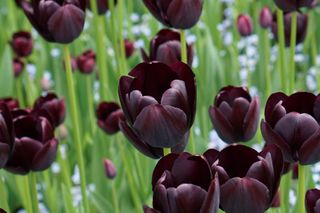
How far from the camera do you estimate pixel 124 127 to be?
42.4 inches

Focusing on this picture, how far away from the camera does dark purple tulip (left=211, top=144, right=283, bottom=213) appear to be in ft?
2.89

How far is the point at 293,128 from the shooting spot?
38.9 inches

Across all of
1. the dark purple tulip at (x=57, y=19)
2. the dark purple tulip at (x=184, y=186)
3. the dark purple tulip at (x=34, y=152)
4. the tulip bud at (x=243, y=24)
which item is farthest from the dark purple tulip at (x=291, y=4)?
the tulip bud at (x=243, y=24)

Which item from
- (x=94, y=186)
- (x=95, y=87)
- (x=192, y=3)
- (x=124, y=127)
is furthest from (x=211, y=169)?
(x=95, y=87)

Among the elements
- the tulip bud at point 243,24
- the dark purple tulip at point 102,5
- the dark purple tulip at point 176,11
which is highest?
the dark purple tulip at point 102,5

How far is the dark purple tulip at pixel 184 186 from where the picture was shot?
→ 83 centimetres

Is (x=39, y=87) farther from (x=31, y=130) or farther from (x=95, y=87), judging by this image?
(x=31, y=130)

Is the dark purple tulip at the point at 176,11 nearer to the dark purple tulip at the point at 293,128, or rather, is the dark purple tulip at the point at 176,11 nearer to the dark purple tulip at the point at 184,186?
the dark purple tulip at the point at 293,128

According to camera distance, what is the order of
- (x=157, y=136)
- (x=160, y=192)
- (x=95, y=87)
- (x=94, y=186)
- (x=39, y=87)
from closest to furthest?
(x=160, y=192)
(x=157, y=136)
(x=94, y=186)
(x=39, y=87)
(x=95, y=87)

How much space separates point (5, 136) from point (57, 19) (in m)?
0.31

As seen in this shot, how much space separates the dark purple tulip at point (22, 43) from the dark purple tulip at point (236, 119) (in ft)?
3.67

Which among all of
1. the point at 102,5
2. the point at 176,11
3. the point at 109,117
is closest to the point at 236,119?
the point at 176,11

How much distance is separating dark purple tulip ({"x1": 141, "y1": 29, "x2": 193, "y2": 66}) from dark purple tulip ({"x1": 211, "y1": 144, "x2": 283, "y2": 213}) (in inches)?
18.5

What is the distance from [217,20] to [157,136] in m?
1.96
